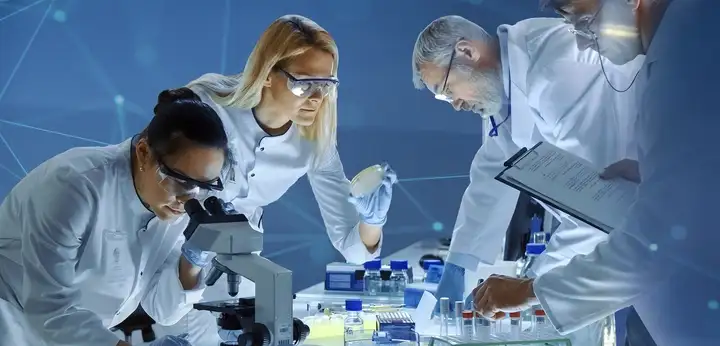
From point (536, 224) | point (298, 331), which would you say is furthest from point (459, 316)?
point (536, 224)

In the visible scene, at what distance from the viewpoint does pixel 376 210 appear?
103 inches

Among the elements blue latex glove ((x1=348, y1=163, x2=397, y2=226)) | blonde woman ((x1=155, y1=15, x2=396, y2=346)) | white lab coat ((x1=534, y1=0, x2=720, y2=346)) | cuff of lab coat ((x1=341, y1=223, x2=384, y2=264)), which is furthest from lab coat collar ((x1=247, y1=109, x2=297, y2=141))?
white lab coat ((x1=534, y1=0, x2=720, y2=346))

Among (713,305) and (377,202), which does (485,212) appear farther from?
(713,305)

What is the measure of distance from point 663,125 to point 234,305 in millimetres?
779

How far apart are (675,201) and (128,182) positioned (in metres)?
1.22

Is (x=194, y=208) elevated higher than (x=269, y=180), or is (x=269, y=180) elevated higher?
(x=269, y=180)

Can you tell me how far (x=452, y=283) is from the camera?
245 cm

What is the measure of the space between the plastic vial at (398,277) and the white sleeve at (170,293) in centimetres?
100

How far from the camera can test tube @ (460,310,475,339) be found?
1.61 metres

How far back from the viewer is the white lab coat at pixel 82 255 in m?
1.57

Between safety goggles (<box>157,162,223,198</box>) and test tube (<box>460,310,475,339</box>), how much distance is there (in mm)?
613

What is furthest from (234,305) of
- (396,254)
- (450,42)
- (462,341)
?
(396,254)

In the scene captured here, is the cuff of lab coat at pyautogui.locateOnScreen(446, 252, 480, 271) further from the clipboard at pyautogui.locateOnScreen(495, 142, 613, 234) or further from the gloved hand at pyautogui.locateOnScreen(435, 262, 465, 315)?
the clipboard at pyautogui.locateOnScreen(495, 142, 613, 234)

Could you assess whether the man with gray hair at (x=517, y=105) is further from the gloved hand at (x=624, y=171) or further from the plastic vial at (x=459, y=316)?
the plastic vial at (x=459, y=316)
